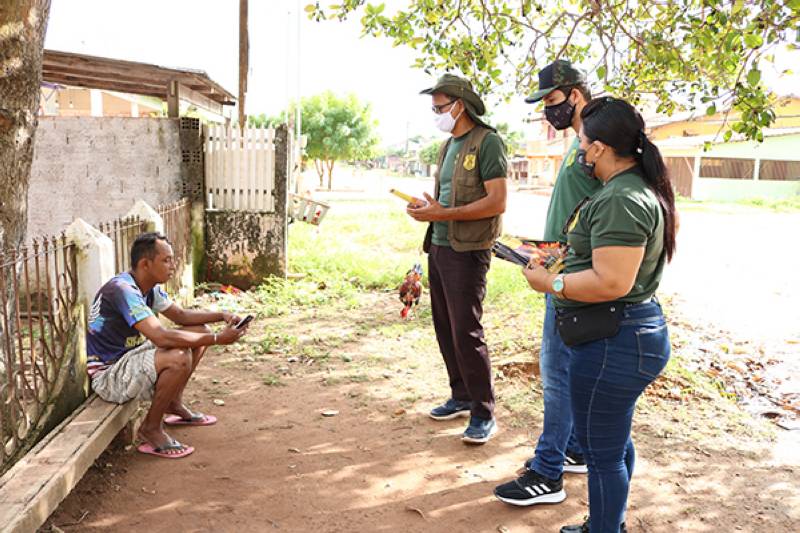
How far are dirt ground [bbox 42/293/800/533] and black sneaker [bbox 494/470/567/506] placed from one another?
1.9 inches

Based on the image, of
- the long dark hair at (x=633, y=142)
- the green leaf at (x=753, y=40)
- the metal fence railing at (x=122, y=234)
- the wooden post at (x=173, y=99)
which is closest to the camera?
the long dark hair at (x=633, y=142)

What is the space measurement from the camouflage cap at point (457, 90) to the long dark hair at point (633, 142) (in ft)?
5.17

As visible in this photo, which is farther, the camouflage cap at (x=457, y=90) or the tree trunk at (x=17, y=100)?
the camouflage cap at (x=457, y=90)

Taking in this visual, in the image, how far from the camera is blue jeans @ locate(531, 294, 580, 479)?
10.9 feet

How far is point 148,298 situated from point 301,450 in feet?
4.20

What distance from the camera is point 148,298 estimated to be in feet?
13.2

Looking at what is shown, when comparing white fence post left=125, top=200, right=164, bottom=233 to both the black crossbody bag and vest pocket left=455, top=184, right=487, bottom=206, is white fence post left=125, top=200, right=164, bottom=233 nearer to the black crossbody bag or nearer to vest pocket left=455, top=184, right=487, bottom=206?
vest pocket left=455, top=184, right=487, bottom=206

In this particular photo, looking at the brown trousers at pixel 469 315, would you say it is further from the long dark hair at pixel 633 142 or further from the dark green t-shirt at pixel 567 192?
the long dark hair at pixel 633 142

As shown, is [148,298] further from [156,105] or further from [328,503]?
[156,105]

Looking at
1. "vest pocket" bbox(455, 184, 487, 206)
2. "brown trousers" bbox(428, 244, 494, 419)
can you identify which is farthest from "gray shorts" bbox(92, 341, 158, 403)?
"vest pocket" bbox(455, 184, 487, 206)

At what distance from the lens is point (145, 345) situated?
12.5 feet

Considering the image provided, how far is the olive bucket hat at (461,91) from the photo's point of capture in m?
3.94

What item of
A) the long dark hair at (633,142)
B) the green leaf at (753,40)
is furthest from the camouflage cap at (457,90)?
the long dark hair at (633,142)

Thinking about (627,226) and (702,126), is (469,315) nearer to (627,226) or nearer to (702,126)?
(627,226)
